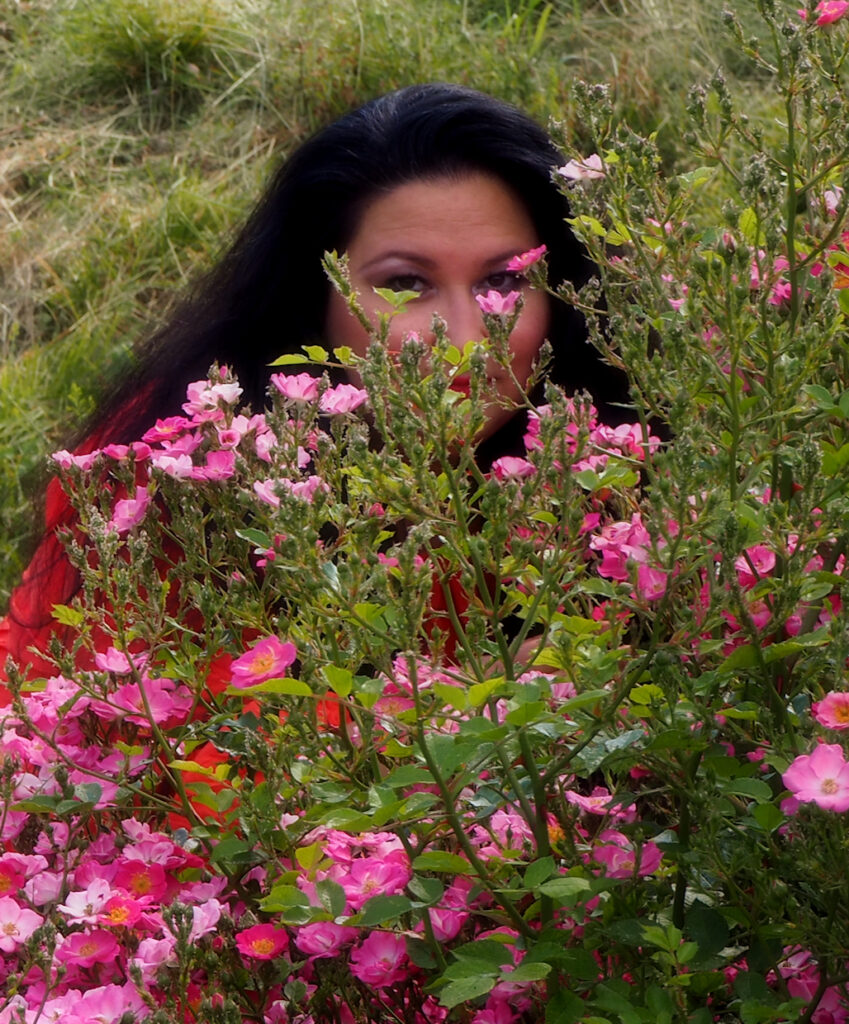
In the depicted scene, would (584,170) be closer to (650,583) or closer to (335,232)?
(650,583)

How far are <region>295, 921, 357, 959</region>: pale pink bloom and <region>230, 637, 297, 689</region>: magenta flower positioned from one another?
0.71 feet

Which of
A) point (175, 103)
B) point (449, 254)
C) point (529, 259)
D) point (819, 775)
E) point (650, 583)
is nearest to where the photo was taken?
point (819, 775)

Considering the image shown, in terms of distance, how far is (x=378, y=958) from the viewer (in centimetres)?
125

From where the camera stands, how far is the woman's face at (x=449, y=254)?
2.66 metres

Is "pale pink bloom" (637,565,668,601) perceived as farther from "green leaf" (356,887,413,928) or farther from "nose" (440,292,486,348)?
"nose" (440,292,486,348)

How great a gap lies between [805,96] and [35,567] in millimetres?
1860

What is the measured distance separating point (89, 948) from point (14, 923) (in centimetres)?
8

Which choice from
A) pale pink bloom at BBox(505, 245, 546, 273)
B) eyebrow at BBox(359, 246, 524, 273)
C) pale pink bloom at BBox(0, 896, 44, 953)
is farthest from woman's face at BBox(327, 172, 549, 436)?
pale pink bloom at BBox(0, 896, 44, 953)

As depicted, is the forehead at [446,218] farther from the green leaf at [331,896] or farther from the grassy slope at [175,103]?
the green leaf at [331,896]

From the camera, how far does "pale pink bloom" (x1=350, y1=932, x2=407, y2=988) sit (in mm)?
1241

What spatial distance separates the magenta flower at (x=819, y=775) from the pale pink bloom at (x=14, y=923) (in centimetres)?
69

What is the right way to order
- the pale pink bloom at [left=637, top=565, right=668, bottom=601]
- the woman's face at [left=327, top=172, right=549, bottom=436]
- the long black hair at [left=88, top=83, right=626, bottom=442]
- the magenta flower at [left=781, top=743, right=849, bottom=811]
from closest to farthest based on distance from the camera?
the magenta flower at [left=781, top=743, right=849, bottom=811]
the pale pink bloom at [left=637, top=565, right=668, bottom=601]
the woman's face at [left=327, top=172, right=549, bottom=436]
the long black hair at [left=88, top=83, right=626, bottom=442]

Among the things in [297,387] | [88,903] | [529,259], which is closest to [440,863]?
[88,903]

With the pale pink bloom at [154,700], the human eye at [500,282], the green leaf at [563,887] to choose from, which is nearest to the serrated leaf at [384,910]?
the green leaf at [563,887]
